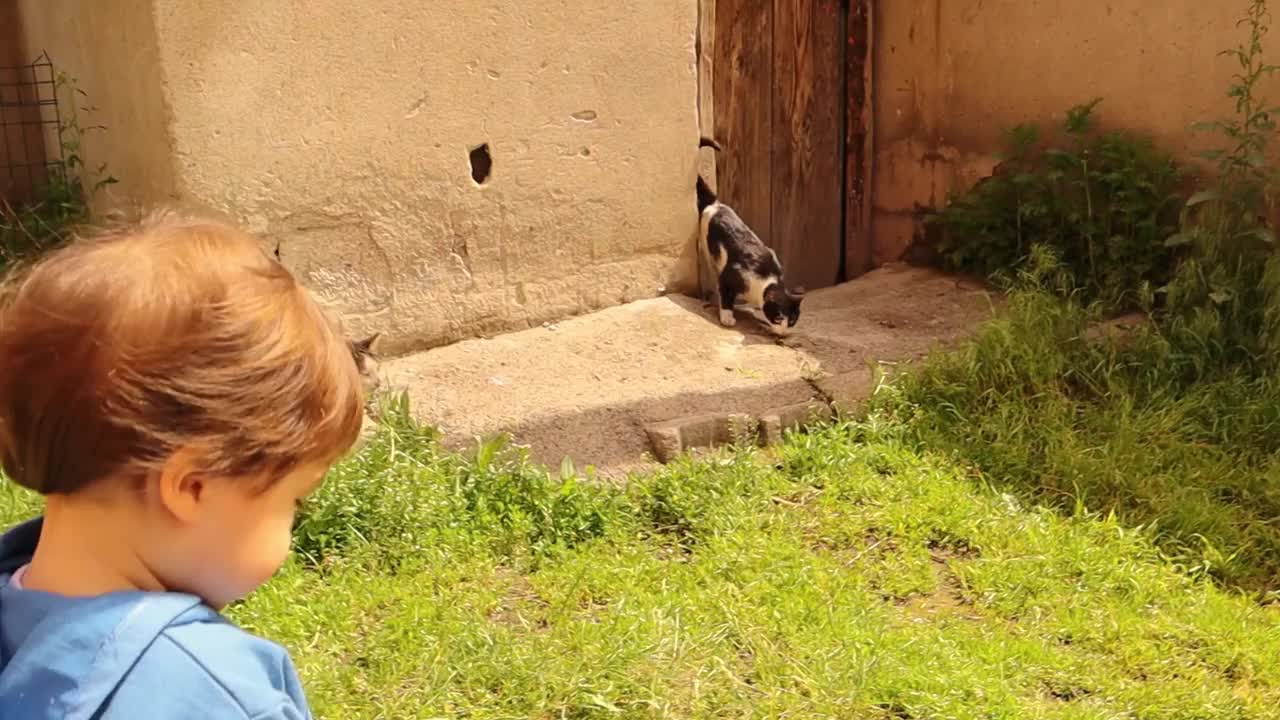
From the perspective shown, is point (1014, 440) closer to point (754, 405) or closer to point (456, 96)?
A: point (754, 405)

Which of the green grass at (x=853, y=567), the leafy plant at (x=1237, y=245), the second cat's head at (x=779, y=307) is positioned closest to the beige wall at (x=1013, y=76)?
the leafy plant at (x=1237, y=245)

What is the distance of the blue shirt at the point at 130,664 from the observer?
3.94 feet

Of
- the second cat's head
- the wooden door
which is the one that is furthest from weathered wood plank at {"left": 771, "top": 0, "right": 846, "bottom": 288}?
the second cat's head

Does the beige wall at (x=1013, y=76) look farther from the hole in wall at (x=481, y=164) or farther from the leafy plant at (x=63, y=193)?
the leafy plant at (x=63, y=193)

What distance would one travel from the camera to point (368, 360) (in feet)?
16.5

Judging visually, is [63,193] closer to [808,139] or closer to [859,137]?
[808,139]

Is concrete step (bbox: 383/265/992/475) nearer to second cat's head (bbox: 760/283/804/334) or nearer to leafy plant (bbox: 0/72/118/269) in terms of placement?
second cat's head (bbox: 760/283/804/334)

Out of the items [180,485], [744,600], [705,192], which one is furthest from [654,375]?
[180,485]

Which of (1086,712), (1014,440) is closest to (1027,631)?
(1086,712)

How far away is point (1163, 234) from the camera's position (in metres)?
6.06

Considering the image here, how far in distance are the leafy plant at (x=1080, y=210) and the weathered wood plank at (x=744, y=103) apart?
3.72 feet

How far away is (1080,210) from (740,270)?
1.83 m

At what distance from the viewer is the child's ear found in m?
1.25

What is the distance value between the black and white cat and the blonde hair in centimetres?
Result: 473
